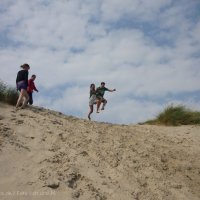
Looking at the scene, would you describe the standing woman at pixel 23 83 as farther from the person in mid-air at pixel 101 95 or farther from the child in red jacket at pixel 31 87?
the person in mid-air at pixel 101 95

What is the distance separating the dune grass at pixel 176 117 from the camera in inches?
548

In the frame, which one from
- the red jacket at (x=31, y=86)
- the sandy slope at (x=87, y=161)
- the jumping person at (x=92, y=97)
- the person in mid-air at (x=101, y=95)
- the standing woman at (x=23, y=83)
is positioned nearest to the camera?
the sandy slope at (x=87, y=161)

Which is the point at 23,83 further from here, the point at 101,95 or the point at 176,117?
the point at 176,117

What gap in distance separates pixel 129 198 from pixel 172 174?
6.53 ft

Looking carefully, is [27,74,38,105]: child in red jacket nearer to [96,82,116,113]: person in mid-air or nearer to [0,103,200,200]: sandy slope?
[0,103,200,200]: sandy slope

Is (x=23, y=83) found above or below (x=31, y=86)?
below

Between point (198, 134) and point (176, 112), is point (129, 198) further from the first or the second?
point (176, 112)

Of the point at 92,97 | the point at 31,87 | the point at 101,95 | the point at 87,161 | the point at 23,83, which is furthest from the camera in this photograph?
the point at 101,95

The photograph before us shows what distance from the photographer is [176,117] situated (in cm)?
1402

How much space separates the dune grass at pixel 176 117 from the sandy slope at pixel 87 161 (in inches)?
73.3

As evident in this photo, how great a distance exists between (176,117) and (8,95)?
18.6 feet

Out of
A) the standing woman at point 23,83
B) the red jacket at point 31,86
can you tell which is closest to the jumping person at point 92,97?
the red jacket at point 31,86

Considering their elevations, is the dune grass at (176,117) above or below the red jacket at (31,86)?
below

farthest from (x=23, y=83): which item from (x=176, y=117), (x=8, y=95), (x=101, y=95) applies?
(x=176, y=117)
